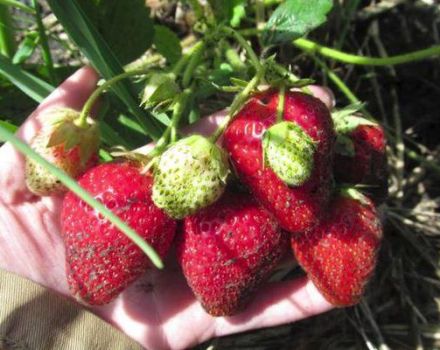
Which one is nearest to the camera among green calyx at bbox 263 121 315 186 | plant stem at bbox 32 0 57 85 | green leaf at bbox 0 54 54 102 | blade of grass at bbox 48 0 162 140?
green calyx at bbox 263 121 315 186

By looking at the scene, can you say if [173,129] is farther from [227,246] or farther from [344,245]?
[344,245]

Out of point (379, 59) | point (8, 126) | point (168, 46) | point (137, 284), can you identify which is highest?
point (8, 126)

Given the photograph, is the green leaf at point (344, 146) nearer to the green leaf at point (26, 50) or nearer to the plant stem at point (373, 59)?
the plant stem at point (373, 59)

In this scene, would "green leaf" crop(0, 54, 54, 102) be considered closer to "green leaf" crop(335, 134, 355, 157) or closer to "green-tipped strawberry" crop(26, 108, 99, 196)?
"green-tipped strawberry" crop(26, 108, 99, 196)

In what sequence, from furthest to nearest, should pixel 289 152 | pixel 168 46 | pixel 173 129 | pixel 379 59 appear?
pixel 168 46 < pixel 379 59 < pixel 173 129 < pixel 289 152

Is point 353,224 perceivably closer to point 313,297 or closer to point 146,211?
point 313,297

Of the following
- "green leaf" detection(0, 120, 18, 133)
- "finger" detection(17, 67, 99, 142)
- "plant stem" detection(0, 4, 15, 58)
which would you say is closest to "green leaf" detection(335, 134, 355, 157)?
"finger" detection(17, 67, 99, 142)

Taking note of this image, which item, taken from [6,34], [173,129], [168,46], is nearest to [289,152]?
[173,129]
